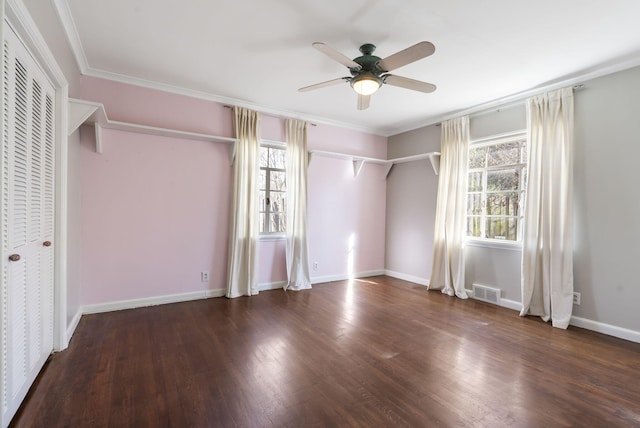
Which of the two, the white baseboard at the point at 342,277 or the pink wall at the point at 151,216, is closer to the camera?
the pink wall at the point at 151,216

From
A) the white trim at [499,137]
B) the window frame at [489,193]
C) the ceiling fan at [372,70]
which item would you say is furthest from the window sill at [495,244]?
the ceiling fan at [372,70]

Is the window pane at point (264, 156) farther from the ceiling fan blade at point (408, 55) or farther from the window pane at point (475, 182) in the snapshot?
the window pane at point (475, 182)

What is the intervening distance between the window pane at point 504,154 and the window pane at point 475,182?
0.21 metres

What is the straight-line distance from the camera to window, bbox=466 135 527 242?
3838mm

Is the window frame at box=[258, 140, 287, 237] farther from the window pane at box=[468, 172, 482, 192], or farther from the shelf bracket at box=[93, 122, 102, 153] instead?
the window pane at box=[468, 172, 482, 192]

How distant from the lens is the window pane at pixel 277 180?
4555 mm

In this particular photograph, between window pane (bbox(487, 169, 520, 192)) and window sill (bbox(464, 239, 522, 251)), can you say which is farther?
window pane (bbox(487, 169, 520, 192))

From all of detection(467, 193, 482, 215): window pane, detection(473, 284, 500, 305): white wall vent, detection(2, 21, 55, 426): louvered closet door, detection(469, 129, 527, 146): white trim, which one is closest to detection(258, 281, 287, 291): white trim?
detection(2, 21, 55, 426): louvered closet door

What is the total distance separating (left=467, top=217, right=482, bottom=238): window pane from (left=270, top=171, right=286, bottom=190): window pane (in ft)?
9.35

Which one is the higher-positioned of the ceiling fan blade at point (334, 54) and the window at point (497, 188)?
the ceiling fan blade at point (334, 54)

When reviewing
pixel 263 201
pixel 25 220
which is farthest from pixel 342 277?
pixel 25 220

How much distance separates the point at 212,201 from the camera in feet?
13.1

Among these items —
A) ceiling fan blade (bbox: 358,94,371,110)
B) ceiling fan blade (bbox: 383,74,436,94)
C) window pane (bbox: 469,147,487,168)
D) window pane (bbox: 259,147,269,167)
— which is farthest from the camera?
window pane (bbox: 259,147,269,167)

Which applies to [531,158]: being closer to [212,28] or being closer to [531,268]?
[531,268]
